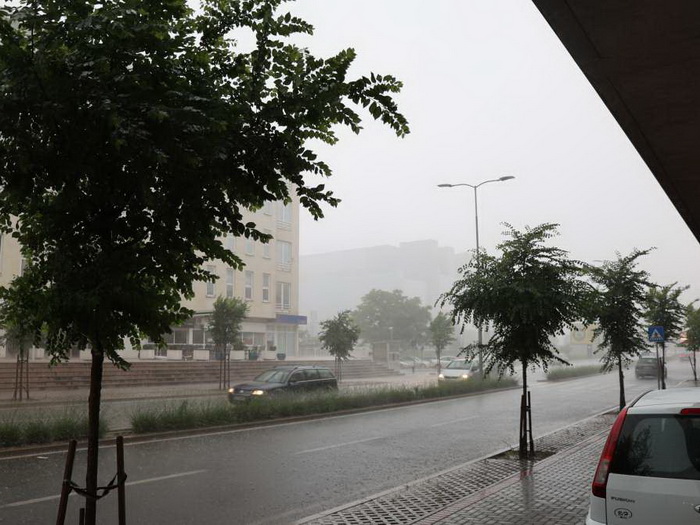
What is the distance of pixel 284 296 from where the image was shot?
187ft

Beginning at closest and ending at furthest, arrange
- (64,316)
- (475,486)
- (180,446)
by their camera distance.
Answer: (64,316), (475,486), (180,446)

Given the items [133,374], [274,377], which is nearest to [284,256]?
[133,374]

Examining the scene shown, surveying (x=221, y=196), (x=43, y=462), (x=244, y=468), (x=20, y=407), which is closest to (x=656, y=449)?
(x=221, y=196)

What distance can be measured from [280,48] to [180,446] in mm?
10434

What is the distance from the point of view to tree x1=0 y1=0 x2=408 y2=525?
3528 mm

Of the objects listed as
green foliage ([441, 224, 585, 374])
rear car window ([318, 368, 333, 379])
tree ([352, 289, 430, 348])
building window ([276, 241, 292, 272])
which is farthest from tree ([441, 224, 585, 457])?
tree ([352, 289, 430, 348])

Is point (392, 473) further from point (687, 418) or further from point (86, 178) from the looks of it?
point (86, 178)

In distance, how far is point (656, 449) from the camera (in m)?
4.11

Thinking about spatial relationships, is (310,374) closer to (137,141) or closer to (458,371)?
(458,371)

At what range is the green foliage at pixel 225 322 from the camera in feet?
100

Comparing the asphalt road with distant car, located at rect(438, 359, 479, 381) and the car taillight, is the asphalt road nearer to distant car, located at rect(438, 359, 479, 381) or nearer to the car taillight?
the car taillight

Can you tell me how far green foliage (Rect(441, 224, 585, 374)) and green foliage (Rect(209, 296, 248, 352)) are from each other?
20052 millimetres

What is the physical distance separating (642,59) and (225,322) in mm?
27222

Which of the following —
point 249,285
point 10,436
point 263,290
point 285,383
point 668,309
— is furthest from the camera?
point 263,290
